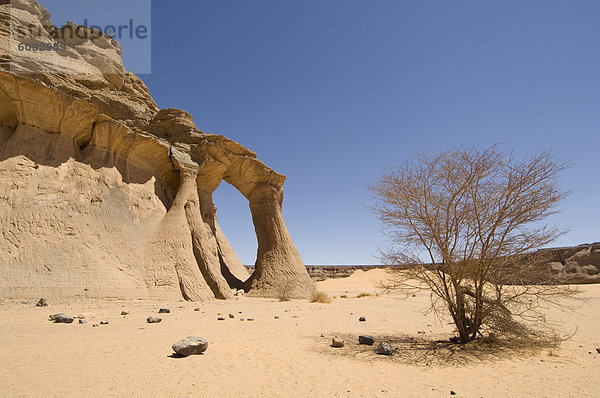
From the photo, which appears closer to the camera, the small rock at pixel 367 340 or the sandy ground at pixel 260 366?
the sandy ground at pixel 260 366

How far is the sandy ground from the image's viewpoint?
3.37 meters

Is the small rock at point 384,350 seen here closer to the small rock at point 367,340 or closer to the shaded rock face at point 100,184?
the small rock at point 367,340

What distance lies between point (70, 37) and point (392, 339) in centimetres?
1951

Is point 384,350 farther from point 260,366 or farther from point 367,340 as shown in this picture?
point 260,366

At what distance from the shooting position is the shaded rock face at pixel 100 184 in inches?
430

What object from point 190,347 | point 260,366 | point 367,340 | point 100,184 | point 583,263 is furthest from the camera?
point 583,263

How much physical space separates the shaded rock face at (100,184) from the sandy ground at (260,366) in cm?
479

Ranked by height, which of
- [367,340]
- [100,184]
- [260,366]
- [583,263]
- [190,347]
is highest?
[100,184]

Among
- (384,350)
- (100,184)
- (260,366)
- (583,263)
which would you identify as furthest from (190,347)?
(583,263)

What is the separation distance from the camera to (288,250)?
18.7 meters

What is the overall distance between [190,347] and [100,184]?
1140 centimetres

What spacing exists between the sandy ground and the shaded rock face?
4.79 m

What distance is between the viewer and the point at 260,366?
4.18 metres

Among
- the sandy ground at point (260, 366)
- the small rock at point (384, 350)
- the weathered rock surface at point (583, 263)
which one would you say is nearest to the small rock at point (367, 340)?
the sandy ground at point (260, 366)
